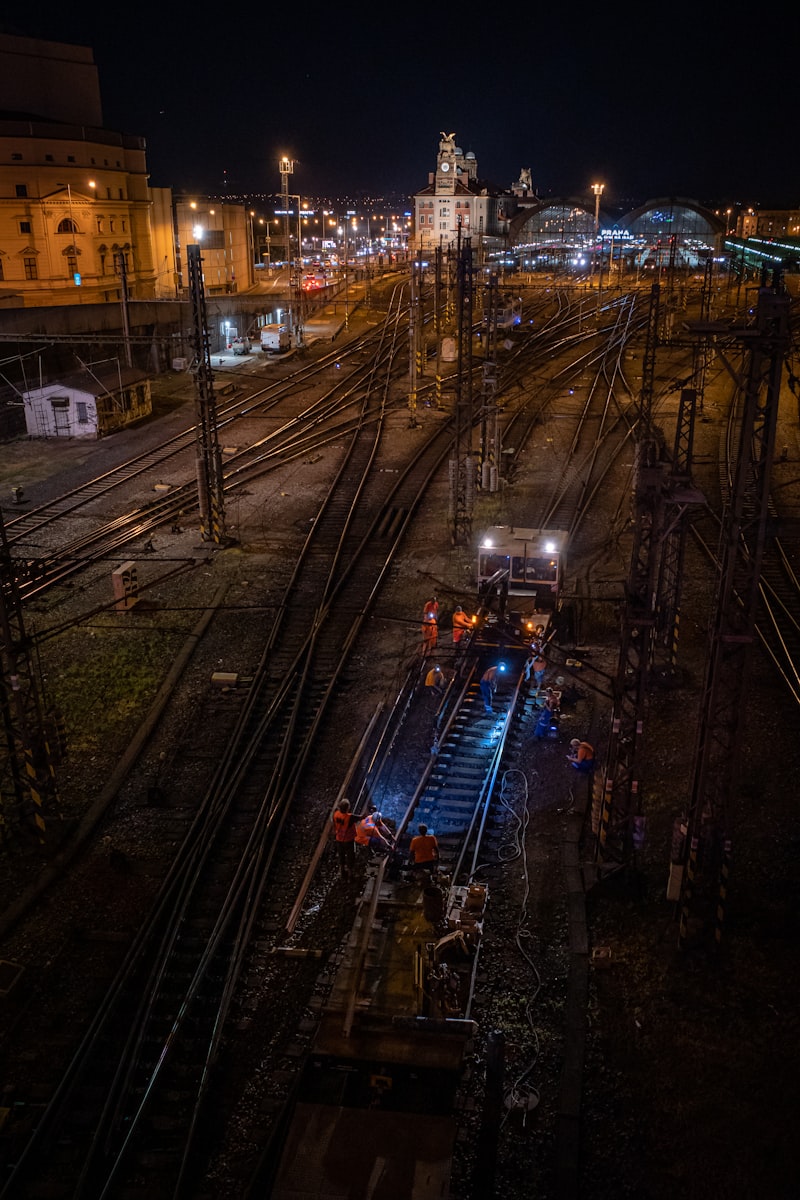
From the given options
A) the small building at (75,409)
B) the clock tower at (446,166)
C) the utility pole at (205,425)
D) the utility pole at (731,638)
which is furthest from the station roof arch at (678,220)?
the utility pole at (731,638)

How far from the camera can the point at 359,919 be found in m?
9.98

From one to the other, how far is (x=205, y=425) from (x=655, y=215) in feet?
277

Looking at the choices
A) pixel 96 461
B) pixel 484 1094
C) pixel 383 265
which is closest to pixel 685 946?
pixel 484 1094

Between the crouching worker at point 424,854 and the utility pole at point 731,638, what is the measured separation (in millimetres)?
2799

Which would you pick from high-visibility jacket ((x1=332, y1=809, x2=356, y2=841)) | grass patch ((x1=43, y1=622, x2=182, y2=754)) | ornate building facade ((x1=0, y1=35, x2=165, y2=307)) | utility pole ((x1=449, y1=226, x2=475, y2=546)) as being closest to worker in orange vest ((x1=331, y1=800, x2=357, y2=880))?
high-visibility jacket ((x1=332, y1=809, x2=356, y2=841))

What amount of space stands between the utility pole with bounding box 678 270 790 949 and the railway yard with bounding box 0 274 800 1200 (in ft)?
2.21

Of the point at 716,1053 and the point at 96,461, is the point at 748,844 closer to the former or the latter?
the point at 716,1053

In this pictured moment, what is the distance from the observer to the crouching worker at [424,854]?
1090 centimetres

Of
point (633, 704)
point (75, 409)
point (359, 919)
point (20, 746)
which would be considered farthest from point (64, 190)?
point (359, 919)

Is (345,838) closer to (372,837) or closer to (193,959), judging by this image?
(372,837)

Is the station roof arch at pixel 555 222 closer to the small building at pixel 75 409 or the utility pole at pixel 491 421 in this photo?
the small building at pixel 75 409

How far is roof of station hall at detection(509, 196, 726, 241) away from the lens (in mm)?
88000

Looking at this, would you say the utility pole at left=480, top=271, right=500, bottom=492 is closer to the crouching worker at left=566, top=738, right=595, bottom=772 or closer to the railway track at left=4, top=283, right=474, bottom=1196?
the railway track at left=4, top=283, right=474, bottom=1196

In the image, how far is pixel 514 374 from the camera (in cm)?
3950
